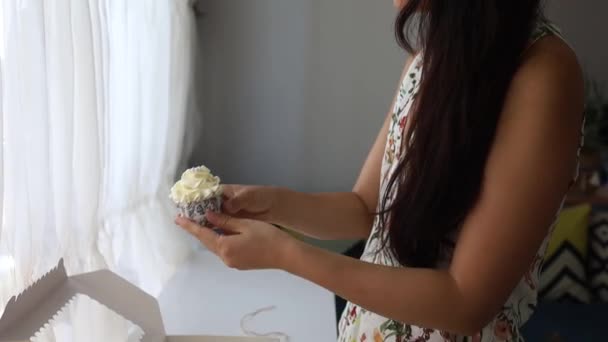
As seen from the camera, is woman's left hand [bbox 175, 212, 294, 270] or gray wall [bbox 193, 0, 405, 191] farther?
gray wall [bbox 193, 0, 405, 191]

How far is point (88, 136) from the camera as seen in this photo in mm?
1048

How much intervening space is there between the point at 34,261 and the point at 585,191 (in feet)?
6.84

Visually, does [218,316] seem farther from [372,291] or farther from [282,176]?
[282,176]

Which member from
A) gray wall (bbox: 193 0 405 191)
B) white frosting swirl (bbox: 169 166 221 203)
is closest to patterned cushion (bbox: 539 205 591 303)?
gray wall (bbox: 193 0 405 191)

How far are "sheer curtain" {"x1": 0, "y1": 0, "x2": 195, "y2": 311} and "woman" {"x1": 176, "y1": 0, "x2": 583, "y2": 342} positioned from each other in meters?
0.24

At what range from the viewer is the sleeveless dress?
2.83 feet

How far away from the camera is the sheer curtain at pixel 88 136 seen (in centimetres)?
85

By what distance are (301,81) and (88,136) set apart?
53.6 inches

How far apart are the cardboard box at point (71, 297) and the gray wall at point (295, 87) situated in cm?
137

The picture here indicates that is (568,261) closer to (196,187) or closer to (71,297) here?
(196,187)

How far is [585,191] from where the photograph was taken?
2414 mm

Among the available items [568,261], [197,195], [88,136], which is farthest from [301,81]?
[197,195]

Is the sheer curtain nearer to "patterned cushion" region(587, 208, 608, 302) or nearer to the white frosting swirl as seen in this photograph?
the white frosting swirl

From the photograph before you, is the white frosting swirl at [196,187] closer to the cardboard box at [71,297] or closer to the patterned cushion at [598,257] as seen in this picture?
the cardboard box at [71,297]
